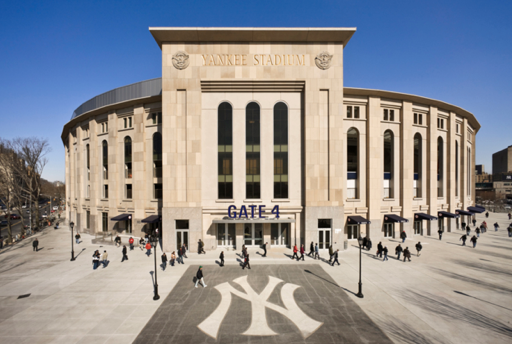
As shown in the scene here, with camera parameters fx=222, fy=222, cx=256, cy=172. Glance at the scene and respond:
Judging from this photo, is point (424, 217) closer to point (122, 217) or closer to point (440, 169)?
point (440, 169)

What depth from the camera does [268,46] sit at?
25844 mm

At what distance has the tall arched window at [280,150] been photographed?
2653 cm

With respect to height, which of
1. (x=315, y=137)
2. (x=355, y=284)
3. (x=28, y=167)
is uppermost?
(x=315, y=137)

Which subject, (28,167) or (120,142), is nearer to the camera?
(120,142)

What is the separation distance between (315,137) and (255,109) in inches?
310

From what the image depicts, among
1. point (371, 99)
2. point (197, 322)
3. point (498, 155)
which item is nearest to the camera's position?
point (197, 322)

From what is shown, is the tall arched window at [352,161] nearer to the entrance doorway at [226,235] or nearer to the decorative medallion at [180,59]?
the entrance doorway at [226,235]

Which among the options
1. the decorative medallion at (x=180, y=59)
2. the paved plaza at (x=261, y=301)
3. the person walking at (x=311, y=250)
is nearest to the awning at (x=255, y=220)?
the person walking at (x=311, y=250)

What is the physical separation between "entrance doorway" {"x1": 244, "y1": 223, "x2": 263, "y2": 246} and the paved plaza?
10.8 feet

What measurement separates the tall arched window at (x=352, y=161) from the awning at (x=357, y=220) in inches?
118

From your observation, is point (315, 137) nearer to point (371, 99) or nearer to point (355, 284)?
point (371, 99)

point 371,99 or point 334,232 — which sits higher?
point 371,99

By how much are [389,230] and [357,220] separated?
7162 millimetres

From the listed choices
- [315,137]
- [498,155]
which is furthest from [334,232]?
[498,155]
